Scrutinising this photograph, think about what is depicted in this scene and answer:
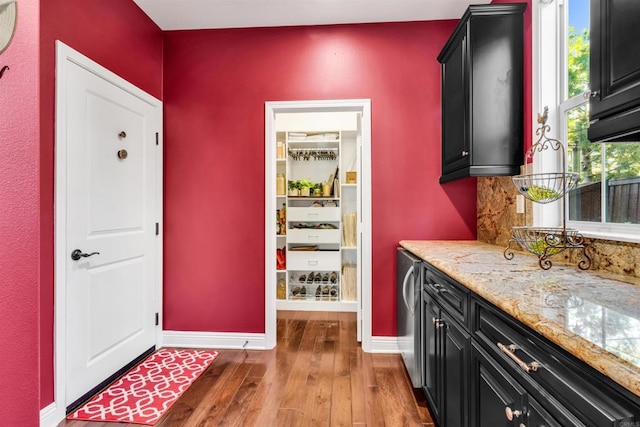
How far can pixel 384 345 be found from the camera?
273 centimetres

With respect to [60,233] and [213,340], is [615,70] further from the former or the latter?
[213,340]

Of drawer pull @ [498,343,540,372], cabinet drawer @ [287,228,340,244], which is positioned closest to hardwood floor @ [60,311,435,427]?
drawer pull @ [498,343,540,372]

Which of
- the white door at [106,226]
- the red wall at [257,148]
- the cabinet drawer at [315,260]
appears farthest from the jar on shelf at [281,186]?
the white door at [106,226]

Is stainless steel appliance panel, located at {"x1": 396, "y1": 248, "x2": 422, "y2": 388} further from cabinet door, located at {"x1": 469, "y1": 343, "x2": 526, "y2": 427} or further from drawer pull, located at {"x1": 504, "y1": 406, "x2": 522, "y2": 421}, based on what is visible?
drawer pull, located at {"x1": 504, "y1": 406, "x2": 522, "y2": 421}

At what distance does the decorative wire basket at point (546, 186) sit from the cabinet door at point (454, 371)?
2.44ft

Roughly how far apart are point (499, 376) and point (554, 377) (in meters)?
0.30

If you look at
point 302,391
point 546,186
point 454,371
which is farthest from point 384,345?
point 546,186

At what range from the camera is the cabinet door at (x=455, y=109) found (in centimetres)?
205

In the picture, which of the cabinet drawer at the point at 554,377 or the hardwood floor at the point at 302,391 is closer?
the cabinet drawer at the point at 554,377

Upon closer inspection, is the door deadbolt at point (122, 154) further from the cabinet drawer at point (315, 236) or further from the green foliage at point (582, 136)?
the green foliage at point (582, 136)

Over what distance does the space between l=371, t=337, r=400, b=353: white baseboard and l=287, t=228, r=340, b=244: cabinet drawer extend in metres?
1.35

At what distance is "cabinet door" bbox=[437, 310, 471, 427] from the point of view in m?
1.31

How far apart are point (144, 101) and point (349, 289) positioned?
2.88 m

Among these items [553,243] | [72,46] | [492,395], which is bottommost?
[492,395]
